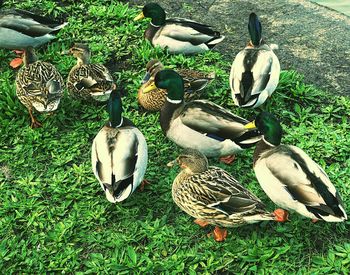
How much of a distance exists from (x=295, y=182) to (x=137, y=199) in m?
1.33

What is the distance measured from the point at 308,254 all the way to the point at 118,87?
279 centimetres

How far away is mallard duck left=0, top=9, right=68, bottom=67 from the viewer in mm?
6316

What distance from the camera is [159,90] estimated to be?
5.43 metres

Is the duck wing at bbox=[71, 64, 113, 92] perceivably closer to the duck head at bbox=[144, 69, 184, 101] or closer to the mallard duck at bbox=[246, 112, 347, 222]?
the duck head at bbox=[144, 69, 184, 101]

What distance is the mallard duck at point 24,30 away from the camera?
6.32 m

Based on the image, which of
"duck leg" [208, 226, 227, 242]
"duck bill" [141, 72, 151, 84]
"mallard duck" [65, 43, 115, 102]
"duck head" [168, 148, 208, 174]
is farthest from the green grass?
"duck head" [168, 148, 208, 174]

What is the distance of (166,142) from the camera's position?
17.0ft

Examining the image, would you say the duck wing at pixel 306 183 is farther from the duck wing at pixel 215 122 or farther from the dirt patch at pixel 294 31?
the dirt patch at pixel 294 31

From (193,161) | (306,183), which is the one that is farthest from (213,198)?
(306,183)

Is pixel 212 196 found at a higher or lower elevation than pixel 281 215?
higher

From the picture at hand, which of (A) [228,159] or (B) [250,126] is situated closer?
(B) [250,126]

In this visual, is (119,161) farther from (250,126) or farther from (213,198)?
(250,126)

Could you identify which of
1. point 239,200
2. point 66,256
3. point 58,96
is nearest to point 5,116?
point 58,96

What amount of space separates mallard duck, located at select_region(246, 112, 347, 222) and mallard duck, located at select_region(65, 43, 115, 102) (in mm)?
1765
